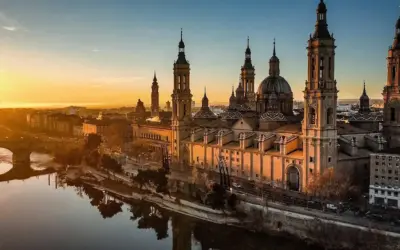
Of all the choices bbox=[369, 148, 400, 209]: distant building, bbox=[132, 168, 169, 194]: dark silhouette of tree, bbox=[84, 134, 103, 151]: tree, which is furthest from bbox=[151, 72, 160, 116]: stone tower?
bbox=[369, 148, 400, 209]: distant building

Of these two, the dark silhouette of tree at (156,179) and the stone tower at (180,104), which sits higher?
the stone tower at (180,104)

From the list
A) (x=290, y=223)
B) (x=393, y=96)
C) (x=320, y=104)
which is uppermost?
(x=393, y=96)

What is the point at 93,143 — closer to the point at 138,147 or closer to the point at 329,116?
the point at 138,147

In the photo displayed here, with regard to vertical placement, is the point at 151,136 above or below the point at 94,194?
above

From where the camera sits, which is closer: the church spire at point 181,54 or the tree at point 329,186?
the tree at point 329,186

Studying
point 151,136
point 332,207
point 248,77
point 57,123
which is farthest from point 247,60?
point 57,123

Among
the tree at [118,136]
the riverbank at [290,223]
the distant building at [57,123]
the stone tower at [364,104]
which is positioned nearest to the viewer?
the riverbank at [290,223]

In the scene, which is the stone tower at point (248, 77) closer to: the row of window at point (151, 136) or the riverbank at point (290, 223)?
the row of window at point (151, 136)

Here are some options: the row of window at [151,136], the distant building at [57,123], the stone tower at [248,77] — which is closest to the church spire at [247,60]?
the stone tower at [248,77]
